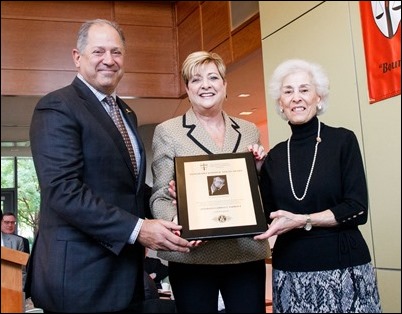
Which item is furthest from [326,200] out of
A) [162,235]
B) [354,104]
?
[354,104]

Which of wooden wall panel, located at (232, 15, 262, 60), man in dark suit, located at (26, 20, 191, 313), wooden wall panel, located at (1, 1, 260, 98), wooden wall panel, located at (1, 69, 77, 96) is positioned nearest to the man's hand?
man in dark suit, located at (26, 20, 191, 313)

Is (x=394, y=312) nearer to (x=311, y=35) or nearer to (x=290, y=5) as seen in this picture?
(x=290, y=5)

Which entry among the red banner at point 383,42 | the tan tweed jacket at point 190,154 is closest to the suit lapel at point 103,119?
the tan tweed jacket at point 190,154

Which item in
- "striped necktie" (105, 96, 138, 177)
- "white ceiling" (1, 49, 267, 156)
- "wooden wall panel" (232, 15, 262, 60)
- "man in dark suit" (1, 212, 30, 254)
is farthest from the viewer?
"wooden wall panel" (232, 15, 262, 60)

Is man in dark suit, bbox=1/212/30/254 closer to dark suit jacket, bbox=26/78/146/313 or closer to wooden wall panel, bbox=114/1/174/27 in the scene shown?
dark suit jacket, bbox=26/78/146/313

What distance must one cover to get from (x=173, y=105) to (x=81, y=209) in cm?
433

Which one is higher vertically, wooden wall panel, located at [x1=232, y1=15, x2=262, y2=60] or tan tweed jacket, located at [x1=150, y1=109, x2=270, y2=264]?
wooden wall panel, located at [x1=232, y1=15, x2=262, y2=60]

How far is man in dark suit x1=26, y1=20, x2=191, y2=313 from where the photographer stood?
1339 millimetres

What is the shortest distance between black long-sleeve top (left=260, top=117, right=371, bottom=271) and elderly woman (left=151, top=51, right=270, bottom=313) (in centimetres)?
11

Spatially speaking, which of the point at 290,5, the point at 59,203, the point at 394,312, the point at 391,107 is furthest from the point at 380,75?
the point at 59,203

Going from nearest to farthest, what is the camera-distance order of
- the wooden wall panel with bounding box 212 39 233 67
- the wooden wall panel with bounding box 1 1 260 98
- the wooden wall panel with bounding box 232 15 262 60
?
the wooden wall panel with bounding box 1 1 260 98, the wooden wall panel with bounding box 232 15 262 60, the wooden wall panel with bounding box 212 39 233 67

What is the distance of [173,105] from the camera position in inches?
220

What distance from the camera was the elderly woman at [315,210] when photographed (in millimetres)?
1425

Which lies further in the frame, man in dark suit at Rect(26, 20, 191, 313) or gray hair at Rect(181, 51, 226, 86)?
gray hair at Rect(181, 51, 226, 86)
